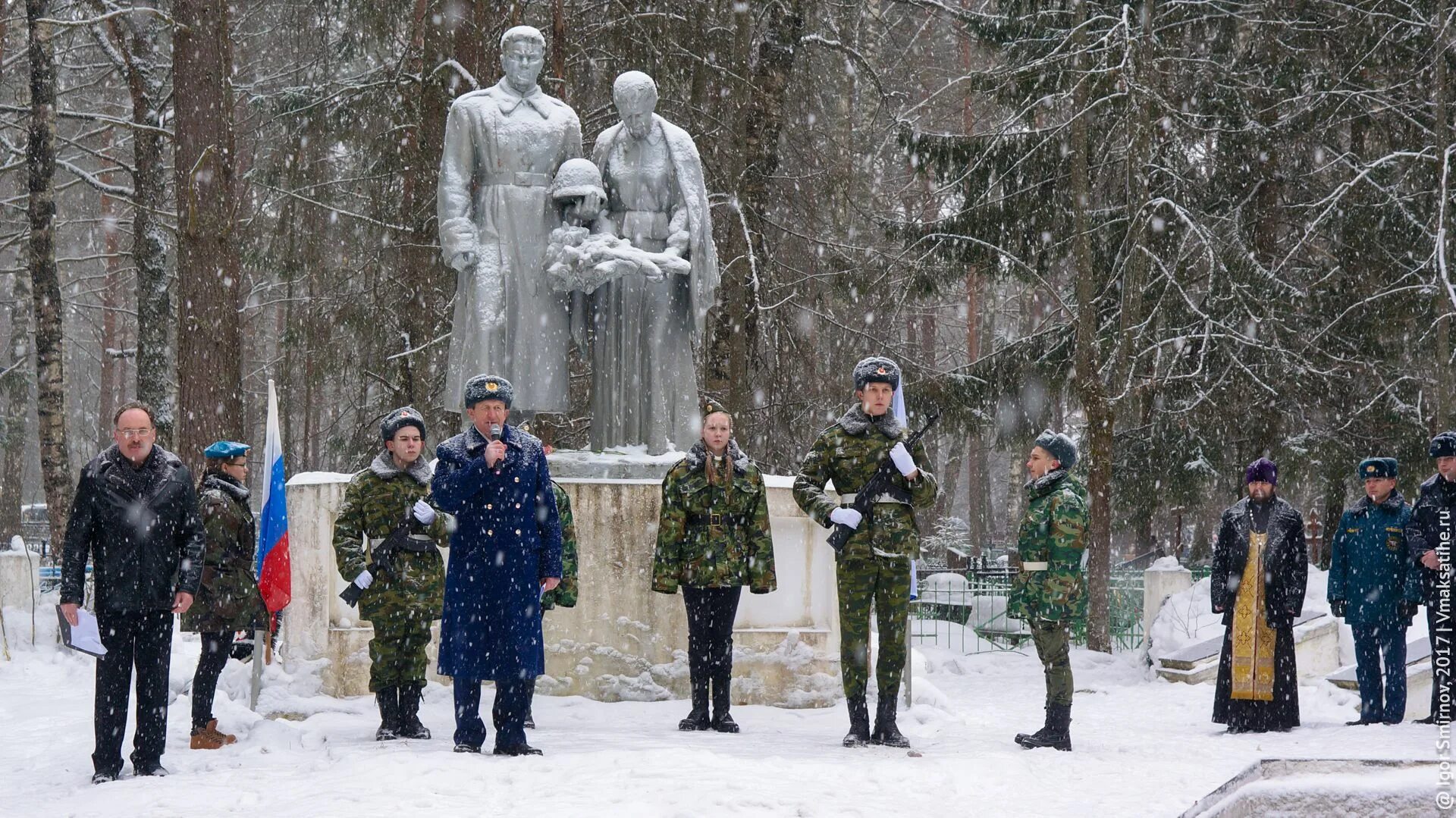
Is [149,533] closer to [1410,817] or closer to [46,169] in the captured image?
[1410,817]

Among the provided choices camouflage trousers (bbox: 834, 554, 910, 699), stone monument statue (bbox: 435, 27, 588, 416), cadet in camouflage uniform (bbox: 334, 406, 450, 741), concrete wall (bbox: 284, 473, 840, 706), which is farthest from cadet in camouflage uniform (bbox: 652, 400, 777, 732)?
stone monument statue (bbox: 435, 27, 588, 416)

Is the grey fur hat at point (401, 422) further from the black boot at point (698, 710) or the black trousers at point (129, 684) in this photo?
the black boot at point (698, 710)

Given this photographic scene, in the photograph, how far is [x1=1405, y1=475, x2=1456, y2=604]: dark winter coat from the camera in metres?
8.98

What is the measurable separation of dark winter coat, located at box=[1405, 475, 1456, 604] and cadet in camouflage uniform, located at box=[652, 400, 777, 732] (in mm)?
4185

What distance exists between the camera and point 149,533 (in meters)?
6.46

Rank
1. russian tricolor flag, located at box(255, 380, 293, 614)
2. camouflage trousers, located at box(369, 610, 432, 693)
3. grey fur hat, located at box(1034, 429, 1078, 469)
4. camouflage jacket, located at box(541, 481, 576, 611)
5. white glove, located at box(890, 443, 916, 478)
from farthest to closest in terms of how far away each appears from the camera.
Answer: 1. russian tricolor flag, located at box(255, 380, 293, 614)
2. grey fur hat, located at box(1034, 429, 1078, 469)
3. camouflage jacket, located at box(541, 481, 576, 611)
4. camouflage trousers, located at box(369, 610, 432, 693)
5. white glove, located at box(890, 443, 916, 478)

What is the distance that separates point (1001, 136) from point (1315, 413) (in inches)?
193

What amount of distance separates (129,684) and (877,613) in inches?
130

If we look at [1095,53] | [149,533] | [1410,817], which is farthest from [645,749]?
[1095,53]

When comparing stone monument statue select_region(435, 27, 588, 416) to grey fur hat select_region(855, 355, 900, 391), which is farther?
stone monument statue select_region(435, 27, 588, 416)

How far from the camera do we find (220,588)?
754cm

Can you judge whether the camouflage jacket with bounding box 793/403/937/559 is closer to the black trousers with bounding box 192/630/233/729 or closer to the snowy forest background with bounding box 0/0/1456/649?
the black trousers with bounding box 192/630/233/729

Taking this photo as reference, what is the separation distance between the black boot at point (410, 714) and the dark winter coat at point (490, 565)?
0.78 m

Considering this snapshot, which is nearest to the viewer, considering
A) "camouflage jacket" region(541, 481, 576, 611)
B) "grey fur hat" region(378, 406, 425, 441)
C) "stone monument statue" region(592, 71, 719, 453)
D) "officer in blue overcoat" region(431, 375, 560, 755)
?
"officer in blue overcoat" region(431, 375, 560, 755)
